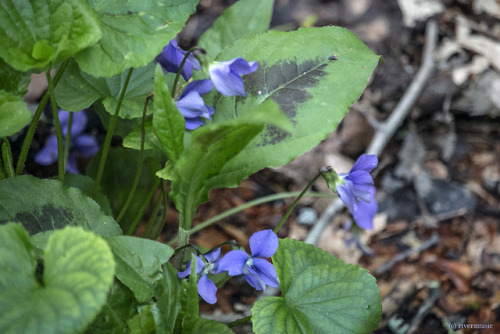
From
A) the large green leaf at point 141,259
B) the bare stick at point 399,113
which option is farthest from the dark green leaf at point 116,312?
the bare stick at point 399,113

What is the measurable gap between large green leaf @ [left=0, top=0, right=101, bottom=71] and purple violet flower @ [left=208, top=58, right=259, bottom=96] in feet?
0.99

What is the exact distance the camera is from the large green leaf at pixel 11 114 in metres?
1.21

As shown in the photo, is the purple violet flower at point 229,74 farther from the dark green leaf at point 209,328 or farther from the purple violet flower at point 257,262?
the dark green leaf at point 209,328

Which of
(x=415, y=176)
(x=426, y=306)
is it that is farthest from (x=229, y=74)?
(x=415, y=176)

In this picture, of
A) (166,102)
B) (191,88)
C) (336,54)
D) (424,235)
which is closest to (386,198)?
(424,235)

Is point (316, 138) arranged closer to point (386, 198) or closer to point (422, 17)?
point (386, 198)

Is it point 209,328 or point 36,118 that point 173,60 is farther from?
point 209,328

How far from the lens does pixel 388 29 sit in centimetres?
317

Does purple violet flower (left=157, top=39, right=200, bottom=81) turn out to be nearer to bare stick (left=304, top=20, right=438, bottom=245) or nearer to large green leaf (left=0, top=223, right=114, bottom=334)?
large green leaf (left=0, top=223, right=114, bottom=334)

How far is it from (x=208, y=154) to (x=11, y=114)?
0.48 m

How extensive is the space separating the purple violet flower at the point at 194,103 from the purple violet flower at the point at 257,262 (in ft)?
1.20

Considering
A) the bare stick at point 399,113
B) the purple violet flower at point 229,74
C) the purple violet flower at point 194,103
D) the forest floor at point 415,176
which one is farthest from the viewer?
the bare stick at point 399,113

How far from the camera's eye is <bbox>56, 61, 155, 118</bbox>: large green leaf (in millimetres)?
1506

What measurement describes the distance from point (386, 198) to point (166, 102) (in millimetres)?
1764
